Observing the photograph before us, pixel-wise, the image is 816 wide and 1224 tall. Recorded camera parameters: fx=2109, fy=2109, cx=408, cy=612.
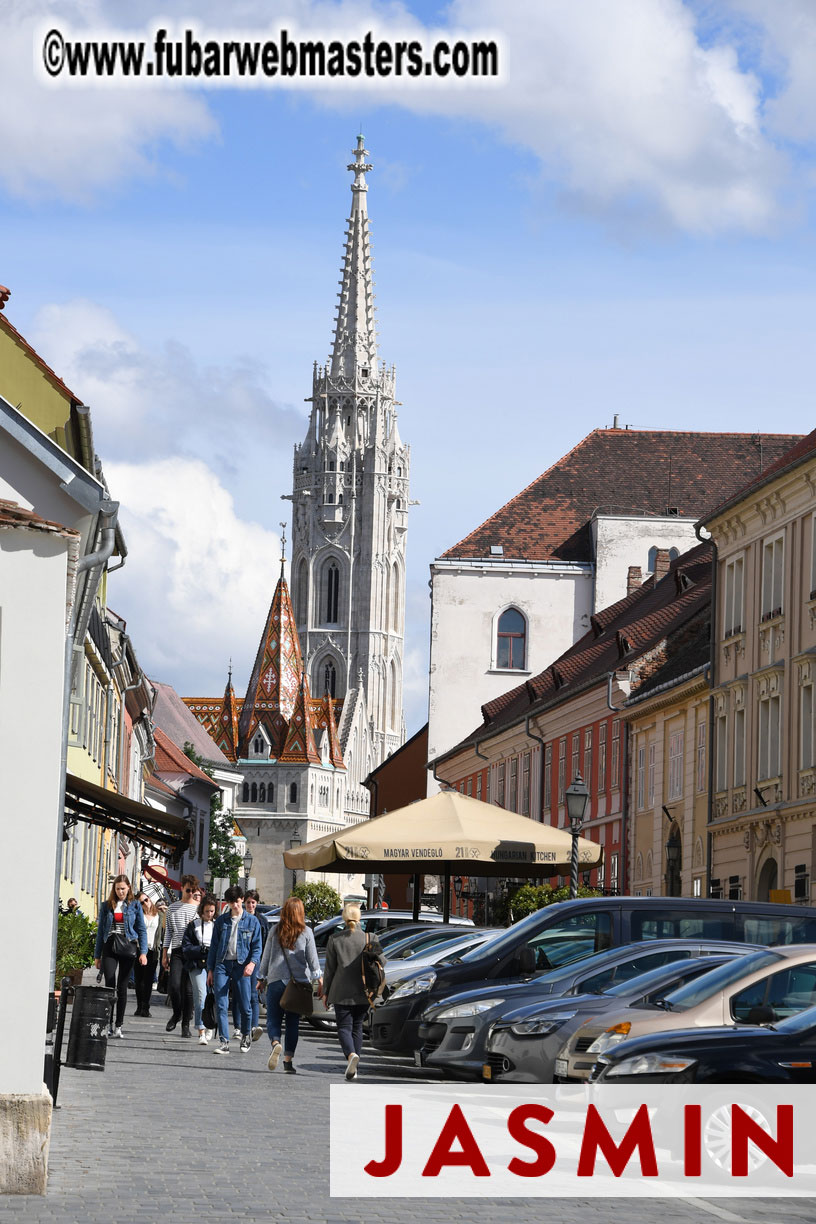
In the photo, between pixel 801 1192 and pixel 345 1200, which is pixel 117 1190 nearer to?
pixel 345 1200

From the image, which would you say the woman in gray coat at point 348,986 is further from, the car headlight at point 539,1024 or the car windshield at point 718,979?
the car windshield at point 718,979

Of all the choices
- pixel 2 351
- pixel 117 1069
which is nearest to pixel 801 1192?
pixel 117 1069

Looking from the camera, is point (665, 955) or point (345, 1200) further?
point (665, 955)

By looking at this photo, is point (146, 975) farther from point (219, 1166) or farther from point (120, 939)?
point (219, 1166)

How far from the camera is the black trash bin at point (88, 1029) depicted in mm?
17016

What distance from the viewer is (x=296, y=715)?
19075 cm

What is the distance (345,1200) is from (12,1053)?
1.95 meters

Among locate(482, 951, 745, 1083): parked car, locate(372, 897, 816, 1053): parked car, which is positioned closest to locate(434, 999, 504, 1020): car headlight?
locate(372, 897, 816, 1053): parked car

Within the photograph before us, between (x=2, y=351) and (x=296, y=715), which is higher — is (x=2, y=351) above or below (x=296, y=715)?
below

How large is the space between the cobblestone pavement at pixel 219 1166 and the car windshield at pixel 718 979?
8.13 feet

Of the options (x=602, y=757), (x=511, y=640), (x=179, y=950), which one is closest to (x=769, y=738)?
(x=602, y=757)

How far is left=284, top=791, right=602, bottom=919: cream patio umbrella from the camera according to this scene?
26.5 m

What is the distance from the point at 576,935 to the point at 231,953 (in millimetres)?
3873

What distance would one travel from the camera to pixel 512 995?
61.4ft
